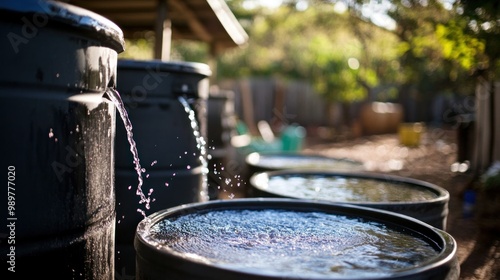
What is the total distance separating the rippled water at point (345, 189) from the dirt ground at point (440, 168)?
2.95ft

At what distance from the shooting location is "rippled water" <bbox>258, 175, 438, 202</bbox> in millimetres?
3236

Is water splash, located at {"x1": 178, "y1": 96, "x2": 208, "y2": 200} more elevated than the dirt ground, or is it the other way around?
water splash, located at {"x1": 178, "y1": 96, "x2": 208, "y2": 200}

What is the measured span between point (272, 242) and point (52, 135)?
0.92 meters

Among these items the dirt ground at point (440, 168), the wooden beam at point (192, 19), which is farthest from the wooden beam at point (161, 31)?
the dirt ground at point (440, 168)

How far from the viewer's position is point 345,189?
142 inches

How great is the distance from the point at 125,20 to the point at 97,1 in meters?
1.37

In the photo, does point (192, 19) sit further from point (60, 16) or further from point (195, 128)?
point (60, 16)

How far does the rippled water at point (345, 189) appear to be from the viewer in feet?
10.6

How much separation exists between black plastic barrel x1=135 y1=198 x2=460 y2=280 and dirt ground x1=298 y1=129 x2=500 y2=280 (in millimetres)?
1996

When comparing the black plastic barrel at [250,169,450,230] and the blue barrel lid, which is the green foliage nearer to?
the black plastic barrel at [250,169,450,230]

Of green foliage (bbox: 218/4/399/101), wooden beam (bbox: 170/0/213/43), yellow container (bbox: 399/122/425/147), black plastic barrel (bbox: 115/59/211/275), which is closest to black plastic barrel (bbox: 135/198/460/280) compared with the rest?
black plastic barrel (bbox: 115/59/211/275)

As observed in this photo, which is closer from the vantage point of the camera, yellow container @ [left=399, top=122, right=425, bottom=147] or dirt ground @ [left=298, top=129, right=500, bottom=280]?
dirt ground @ [left=298, top=129, right=500, bottom=280]

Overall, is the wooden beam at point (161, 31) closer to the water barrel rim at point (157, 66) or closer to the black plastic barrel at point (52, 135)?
the water barrel rim at point (157, 66)

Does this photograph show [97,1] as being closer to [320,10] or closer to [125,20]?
[125,20]
